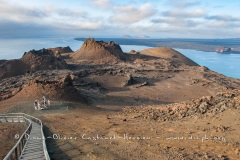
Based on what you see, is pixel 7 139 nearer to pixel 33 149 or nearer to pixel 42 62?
pixel 33 149

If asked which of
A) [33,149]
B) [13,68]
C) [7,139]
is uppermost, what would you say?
[33,149]

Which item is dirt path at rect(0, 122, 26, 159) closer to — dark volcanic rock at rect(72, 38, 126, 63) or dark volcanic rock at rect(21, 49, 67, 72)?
dark volcanic rock at rect(21, 49, 67, 72)

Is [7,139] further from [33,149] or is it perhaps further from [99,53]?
[99,53]

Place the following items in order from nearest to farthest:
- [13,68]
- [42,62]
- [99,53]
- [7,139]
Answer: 1. [7,139]
2. [13,68]
3. [42,62]
4. [99,53]

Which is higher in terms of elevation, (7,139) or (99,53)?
(99,53)

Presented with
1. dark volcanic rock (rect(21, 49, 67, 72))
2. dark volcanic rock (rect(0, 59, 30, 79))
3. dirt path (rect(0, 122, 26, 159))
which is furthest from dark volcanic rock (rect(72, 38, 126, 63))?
dirt path (rect(0, 122, 26, 159))

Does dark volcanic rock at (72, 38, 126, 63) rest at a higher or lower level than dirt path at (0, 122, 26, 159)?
higher

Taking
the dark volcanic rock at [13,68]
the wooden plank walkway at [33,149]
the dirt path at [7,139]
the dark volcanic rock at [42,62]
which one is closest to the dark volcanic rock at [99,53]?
the dark volcanic rock at [42,62]

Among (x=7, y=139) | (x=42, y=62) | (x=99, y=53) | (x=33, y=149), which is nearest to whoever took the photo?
(x=33, y=149)

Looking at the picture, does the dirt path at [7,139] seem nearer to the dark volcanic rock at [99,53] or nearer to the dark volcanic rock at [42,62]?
the dark volcanic rock at [42,62]

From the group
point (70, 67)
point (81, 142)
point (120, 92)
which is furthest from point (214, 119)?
point (70, 67)

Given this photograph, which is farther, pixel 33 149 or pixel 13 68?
pixel 13 68

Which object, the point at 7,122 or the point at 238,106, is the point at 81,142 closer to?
the point at 238,106

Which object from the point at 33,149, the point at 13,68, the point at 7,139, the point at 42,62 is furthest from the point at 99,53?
the point at 33,149
